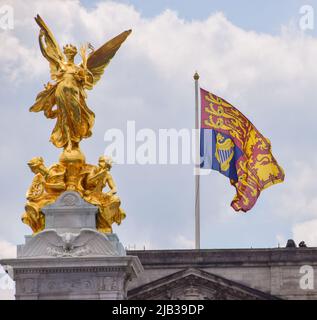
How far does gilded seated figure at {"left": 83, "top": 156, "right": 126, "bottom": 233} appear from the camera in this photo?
57.8m

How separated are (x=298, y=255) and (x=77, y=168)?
4979 cm

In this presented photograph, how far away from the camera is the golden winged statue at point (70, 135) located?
5794 centimetres

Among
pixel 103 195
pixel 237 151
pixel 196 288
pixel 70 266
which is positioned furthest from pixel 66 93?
pixel 196 288

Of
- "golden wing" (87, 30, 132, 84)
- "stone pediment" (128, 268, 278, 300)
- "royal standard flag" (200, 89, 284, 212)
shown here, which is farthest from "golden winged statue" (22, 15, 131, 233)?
"stone pediment" (128, 268, 278, 300)

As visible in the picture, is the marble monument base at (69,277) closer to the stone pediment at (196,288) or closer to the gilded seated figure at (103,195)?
the gilded seated figure at (103,195)

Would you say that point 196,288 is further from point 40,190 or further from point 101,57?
point 40,190

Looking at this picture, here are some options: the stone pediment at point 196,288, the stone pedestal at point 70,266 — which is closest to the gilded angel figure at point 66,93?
the stone pedestal at point 70,266

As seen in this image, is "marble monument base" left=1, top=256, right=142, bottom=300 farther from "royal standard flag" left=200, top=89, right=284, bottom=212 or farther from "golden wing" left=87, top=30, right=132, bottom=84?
"royal standard flag" left=200, top=89, right=284, bottom=212

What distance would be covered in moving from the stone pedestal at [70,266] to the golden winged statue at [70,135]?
0.88 meters

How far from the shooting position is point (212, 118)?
91812 mm

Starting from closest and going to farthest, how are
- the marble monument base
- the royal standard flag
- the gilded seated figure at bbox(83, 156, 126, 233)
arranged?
the marble monument base → the gilded seated figure at bbox(83, 156, 126, 233) → the royal standard flag

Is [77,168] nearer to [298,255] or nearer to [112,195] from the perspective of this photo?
Answer: [112,195]

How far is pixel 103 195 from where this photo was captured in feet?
191

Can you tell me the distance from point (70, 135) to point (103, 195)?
2.39 m
